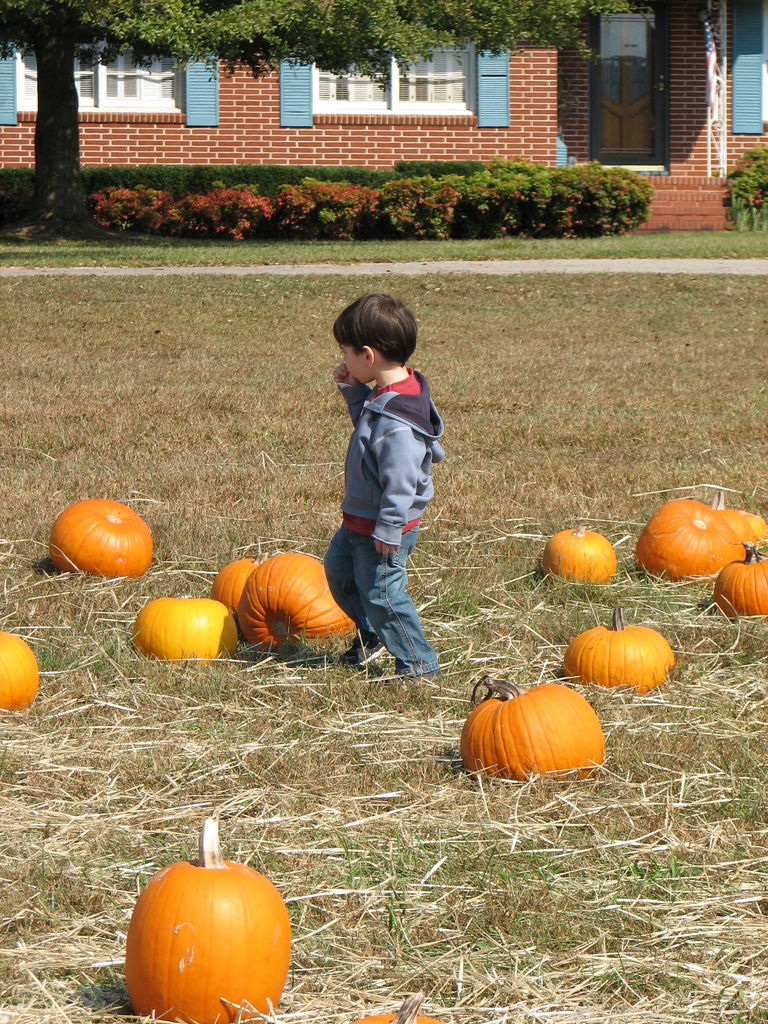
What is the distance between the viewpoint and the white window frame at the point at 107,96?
24.4 m

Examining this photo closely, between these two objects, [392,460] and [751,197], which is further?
[751,197]

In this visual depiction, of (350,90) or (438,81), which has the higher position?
(438,81)

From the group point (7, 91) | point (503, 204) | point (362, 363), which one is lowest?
point (362, 363)

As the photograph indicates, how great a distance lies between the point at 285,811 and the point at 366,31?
15.7 metres

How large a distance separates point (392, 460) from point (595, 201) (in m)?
18.6

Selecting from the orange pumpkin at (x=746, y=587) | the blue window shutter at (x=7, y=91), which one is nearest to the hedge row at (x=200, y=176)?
the blue window shutter at (x=7, y=91)

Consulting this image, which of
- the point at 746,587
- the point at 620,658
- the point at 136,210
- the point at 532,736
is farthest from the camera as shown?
the point at 136,210

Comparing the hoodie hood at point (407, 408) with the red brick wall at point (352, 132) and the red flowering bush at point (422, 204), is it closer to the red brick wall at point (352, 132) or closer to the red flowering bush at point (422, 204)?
the red flowering bush at point (422, 204)

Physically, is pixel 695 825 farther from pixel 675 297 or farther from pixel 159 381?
pixel 675 297

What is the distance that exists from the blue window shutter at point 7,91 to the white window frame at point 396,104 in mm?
5324

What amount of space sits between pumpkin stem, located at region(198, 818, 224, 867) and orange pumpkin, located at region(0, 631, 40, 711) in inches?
66.9

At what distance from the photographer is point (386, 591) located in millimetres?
4180

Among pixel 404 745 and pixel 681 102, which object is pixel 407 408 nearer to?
pixel 404 745

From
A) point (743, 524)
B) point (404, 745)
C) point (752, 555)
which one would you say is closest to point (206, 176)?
point (743, 524)
